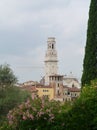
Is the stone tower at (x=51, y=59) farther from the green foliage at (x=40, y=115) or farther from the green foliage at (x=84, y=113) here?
the green foliage at (x=84, y=113)

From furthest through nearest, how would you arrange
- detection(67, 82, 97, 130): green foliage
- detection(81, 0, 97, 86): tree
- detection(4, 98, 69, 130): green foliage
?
detection(81, 0, 97, 86): tree → detection(4, 98, 69, 130): green foliage → detection(67, 82, 97, 130): green foliage

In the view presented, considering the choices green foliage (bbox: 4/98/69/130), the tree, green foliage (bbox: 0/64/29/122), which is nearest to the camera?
green foliage (bbox: 4/98/69/130)

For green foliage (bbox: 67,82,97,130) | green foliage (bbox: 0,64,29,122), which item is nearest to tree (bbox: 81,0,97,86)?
green foliage (bbox: 0,64,29,122)

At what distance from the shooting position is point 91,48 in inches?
1406

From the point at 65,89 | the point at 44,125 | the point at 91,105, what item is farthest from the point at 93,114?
the point at 65,89

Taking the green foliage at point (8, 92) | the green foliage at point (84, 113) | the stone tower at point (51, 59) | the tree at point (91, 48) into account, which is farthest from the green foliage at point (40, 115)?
→ the stone tower at point (51, 59)

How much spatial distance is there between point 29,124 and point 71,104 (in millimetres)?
1443

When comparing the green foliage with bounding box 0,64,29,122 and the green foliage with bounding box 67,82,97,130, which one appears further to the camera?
Answer: the green foliage with bounding box 0,64,29,122

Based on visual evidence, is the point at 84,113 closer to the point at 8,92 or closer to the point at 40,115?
the point at 40,115

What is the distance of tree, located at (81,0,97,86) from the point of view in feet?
113

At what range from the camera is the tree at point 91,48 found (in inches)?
1360

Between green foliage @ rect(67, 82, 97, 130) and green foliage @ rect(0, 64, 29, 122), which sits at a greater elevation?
green foliage @ rect(0, 64, 29, 122)

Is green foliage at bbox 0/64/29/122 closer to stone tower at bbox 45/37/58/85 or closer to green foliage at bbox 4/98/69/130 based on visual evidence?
green foliage at bbox 4/98/69/130

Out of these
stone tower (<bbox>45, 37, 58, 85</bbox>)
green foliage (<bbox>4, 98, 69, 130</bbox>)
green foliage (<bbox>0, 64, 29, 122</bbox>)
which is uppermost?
stone tower (<bbox>45, 37, 58, 85</bbox>)
